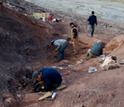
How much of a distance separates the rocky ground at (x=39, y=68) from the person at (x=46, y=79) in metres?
0.31

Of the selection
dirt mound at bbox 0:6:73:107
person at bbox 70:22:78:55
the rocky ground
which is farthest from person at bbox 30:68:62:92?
person at bbox 70:22:78:55

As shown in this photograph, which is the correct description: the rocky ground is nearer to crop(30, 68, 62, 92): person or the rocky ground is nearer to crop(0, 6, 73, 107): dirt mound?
crop(0, 6, 73, 107): dirt mound

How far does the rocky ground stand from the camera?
3.78 metres

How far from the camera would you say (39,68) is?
21.4ft

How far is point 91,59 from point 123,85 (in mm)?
3595

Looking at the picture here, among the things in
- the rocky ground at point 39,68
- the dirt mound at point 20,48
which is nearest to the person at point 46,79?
the rocky ground at point 39,68

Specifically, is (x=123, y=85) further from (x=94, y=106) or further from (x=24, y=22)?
(x=24, y=22)

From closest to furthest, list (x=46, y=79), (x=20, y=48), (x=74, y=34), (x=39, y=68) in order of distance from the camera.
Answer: (x=46, y=79) → (x=39, y=68) → (x=20, y=48) → (x=74, y=34)

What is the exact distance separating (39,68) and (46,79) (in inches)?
84.9

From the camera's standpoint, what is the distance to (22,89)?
477 cm

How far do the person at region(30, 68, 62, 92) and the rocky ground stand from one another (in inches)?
12.2

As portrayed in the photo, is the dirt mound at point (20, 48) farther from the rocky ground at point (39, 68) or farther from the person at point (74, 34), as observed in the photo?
the person at point (74, 34)

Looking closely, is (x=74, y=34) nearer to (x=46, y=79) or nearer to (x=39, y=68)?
(x=39, y=68)

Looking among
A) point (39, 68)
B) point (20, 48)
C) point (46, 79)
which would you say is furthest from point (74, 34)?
point (46, 79)
